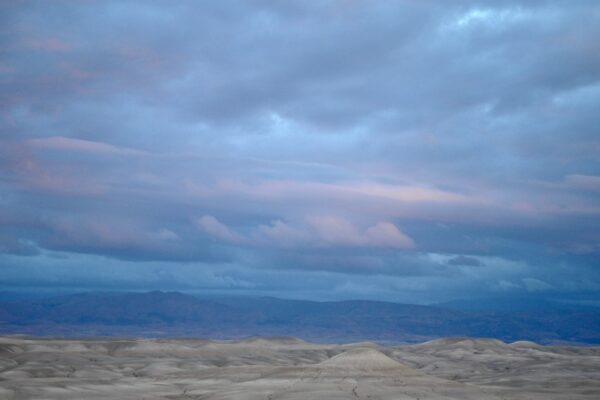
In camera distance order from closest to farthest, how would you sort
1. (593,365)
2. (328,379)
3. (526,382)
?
(328,379) < (526,382) < (593,365)

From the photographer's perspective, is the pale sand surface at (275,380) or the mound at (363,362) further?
the mound at (363,362)

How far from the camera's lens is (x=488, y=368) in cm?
19988

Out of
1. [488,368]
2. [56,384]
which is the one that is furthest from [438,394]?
[488,368]

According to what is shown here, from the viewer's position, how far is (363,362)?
5709 inches

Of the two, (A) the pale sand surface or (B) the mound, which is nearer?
(A) the pale sand surface

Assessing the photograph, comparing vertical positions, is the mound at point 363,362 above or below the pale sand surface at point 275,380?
above

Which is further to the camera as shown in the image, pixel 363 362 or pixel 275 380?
pixel 363 362

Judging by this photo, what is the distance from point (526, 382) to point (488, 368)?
53.5 meters

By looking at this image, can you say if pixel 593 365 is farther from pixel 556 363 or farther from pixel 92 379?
pixel 92 379

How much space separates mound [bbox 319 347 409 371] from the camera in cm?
14212

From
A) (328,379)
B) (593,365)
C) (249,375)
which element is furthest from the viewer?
(593,365)

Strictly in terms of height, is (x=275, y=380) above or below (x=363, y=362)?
below

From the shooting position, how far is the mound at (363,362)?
14212cm

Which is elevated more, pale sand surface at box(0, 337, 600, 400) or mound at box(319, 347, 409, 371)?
mound at box(319, 347, 409, 371)
